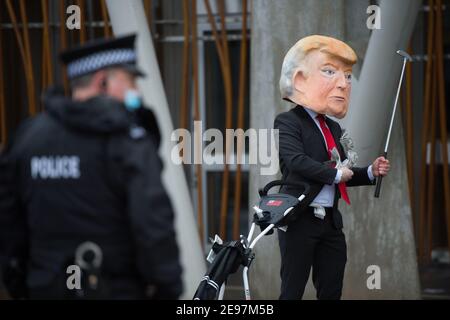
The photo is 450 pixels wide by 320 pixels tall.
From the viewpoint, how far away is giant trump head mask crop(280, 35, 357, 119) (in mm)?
5633

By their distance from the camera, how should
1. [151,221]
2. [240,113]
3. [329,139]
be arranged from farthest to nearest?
A: 1. [240,113]
2. [329,139]
3. [151,221]

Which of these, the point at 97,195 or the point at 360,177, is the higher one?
the point at 97,195

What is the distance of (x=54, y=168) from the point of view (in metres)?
3.49

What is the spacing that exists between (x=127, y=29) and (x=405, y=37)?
84.1 inches

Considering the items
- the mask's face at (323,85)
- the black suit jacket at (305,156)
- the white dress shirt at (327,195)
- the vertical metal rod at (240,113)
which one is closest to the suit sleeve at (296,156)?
the black suit jacket at (305,156)

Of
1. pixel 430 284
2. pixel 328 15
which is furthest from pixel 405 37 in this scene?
pixel 430 284

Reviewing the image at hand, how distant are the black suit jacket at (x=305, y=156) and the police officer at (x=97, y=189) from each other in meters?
1.87

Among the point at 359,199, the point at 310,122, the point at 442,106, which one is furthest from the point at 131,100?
the point at 442,106

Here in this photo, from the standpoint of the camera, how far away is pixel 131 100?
353 cm

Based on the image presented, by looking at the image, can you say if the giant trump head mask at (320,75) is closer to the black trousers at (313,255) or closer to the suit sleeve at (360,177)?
the suit sleeve at (360,177)

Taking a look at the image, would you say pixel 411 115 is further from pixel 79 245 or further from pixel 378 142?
pixel 79 245

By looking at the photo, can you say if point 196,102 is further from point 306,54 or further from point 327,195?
point 327,195

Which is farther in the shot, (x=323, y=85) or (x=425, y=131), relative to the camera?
(x=425, y=131)

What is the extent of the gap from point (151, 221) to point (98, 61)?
705mm
